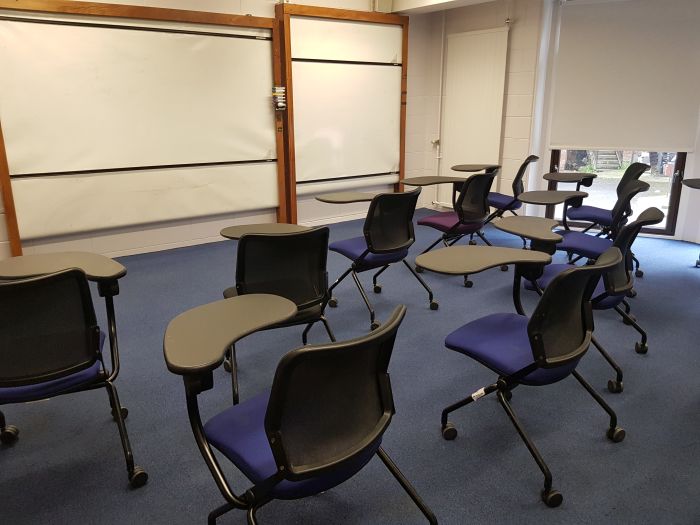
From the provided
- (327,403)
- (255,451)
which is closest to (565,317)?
(327,403)

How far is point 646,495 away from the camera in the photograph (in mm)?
1864

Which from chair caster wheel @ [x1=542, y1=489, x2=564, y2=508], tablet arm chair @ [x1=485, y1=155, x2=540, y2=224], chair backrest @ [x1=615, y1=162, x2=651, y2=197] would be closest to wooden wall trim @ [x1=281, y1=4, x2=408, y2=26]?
tablet arm chair @ [x1=485, y1=155, x2=540, y2=224]

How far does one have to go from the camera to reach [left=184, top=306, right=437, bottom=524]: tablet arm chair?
4.08 ft

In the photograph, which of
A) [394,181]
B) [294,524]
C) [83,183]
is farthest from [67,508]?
[394,181]

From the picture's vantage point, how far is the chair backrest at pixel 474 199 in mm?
3969

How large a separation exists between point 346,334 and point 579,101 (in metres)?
3.93

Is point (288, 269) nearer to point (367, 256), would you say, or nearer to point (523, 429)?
point (367, 256)

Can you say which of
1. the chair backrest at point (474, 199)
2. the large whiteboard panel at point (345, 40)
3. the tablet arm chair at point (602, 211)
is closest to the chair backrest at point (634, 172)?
the tablet arm chair at point (602, 211)

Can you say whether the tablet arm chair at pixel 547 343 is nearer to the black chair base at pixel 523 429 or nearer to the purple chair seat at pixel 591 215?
the black chair base at pixel 523 429

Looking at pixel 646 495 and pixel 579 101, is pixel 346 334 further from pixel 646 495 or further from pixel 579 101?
pixel 579 101

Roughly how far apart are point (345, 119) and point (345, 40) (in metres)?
0.83

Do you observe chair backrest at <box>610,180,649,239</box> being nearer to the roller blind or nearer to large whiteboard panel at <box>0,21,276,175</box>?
the roller blind

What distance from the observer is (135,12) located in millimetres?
4492

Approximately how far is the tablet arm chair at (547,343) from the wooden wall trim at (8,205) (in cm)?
388
